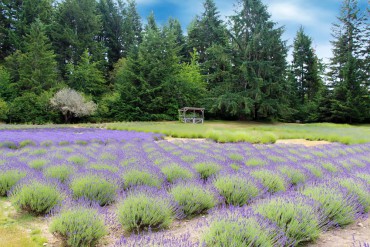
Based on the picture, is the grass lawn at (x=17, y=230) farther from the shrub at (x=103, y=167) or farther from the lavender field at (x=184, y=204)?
the shrub at (x=103, y=167)

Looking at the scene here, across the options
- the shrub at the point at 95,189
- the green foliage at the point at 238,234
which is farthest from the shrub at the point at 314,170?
the shrub at the point at 95,189

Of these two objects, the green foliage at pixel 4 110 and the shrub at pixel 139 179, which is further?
the green foliage at pixel 4 110

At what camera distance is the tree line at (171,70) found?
28625 millimetres

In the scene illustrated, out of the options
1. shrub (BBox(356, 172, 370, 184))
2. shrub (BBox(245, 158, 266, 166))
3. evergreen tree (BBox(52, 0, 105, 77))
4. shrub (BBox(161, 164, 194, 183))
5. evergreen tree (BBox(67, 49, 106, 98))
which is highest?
evergreen tree (BBox(52, 0, 105, 77))

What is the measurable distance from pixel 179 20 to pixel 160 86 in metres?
16.9

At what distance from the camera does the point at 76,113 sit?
26172 mm

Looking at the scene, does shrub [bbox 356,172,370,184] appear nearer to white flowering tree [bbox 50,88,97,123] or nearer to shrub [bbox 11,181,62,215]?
shrub [bbox 11,181,62,215]

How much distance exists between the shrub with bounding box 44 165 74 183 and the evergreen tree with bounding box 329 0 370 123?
32.9 meters

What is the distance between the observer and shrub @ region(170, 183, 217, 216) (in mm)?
3512

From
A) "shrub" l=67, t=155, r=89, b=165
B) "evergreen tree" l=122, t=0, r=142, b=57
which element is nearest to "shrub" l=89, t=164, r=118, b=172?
"shrub" l=67, t=155, r=89, b=165

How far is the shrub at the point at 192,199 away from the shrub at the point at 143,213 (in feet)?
1.36

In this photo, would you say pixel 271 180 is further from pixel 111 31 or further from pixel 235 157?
pixel 111 31

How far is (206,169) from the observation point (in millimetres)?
5371

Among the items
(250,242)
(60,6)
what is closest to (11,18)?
(60,6)
